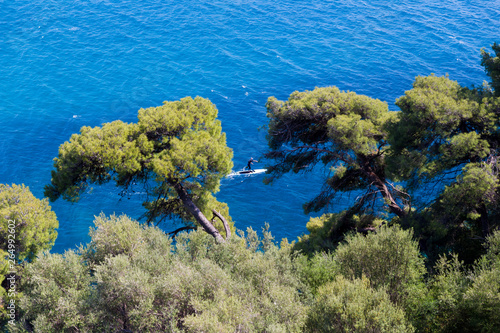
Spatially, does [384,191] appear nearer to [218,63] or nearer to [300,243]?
[300,243]

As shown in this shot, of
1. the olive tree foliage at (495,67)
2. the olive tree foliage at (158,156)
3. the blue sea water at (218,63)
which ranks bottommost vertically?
the olive tree foliage at (495,67)

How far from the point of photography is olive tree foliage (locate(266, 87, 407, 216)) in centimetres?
2156

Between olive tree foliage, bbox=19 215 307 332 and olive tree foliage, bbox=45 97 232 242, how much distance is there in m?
3.12

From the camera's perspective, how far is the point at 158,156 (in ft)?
71.8

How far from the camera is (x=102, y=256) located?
805 inches

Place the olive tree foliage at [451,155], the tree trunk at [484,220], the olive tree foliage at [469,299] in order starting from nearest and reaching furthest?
the olive tree foliage at [469,299], the olive tree foliage at [451,155], the tree trunk at [484,220]

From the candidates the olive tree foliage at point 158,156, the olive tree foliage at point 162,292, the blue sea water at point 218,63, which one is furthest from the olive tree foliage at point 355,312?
the blue sea water at point 218,63

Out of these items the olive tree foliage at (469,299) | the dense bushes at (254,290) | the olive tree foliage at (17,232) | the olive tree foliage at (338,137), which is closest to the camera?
the olive tree foliage at (469,299)

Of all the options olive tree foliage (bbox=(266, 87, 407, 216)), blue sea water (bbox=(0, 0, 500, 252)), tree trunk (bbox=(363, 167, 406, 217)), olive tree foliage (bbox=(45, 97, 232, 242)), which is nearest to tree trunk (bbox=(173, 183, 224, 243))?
olive tree foliage (bbox=(45, 97, 232, 242))

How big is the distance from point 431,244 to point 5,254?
20.0 metres

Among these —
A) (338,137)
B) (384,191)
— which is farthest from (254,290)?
(384,191)

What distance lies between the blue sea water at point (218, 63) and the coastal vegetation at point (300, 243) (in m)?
13.5

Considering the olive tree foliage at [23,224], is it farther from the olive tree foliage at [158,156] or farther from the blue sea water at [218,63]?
the blue sea water at [218,63]

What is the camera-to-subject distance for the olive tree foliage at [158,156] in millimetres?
20984
